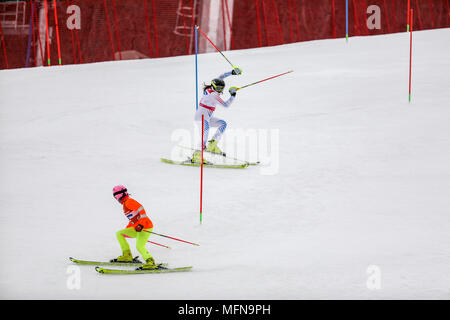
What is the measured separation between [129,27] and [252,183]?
1046 cm

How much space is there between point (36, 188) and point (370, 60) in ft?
32.3

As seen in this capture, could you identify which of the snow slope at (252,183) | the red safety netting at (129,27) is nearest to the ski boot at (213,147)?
the snow slope at (252,183)

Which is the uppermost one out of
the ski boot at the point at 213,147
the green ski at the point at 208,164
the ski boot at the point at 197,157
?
the ski boot at the point at 213,147

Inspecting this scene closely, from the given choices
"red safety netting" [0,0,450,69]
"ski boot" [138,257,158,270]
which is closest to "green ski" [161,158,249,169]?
"ski boot" [138,257,158,270]

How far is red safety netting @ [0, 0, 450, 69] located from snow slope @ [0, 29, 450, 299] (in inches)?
82.4

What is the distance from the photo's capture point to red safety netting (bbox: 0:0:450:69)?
1966 cm

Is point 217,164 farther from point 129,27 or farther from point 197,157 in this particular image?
point 129,27

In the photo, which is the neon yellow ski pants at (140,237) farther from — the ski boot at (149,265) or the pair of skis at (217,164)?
the pair of skis at (217,164)

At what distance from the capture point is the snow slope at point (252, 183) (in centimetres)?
729

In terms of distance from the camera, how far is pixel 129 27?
773 inches

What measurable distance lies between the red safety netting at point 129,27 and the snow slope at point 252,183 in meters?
2.09

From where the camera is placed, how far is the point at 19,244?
8367 mm

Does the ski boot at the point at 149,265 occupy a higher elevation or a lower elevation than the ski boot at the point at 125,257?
lower

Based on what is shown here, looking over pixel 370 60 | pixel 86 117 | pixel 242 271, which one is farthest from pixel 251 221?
pixel 370 60
